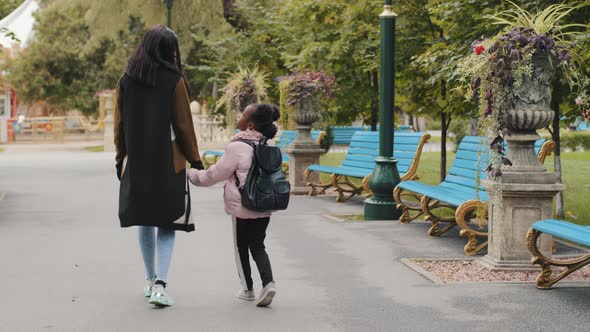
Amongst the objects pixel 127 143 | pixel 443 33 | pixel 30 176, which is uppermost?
pixel 443 33

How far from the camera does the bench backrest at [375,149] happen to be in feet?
39.9

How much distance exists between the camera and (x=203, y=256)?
27.1 feet

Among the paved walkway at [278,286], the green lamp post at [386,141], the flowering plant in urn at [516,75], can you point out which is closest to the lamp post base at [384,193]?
the green lamp post at [386,141]

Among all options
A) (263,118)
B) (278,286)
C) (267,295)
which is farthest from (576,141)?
(267,295)

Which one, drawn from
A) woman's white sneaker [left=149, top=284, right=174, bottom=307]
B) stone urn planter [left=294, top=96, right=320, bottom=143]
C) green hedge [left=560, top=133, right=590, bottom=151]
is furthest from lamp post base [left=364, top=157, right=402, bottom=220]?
green hedge [left=560, top=133, right=590, bottom=151]

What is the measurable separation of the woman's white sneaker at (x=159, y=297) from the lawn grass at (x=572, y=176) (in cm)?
666

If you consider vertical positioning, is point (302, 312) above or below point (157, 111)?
below

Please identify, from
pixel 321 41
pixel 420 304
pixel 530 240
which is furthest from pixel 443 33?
pixel 420 304

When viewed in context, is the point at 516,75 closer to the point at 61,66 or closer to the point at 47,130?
the point at 47,130

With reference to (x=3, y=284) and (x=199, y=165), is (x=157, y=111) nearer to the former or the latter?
(x=199, y=165)

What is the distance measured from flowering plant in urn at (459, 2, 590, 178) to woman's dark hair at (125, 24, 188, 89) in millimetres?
2721

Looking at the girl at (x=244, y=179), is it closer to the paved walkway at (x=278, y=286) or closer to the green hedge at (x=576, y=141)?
the paved walkway at (x=278, y=286)

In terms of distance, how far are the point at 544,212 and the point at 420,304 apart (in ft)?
5.83

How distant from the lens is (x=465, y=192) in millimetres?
9539
